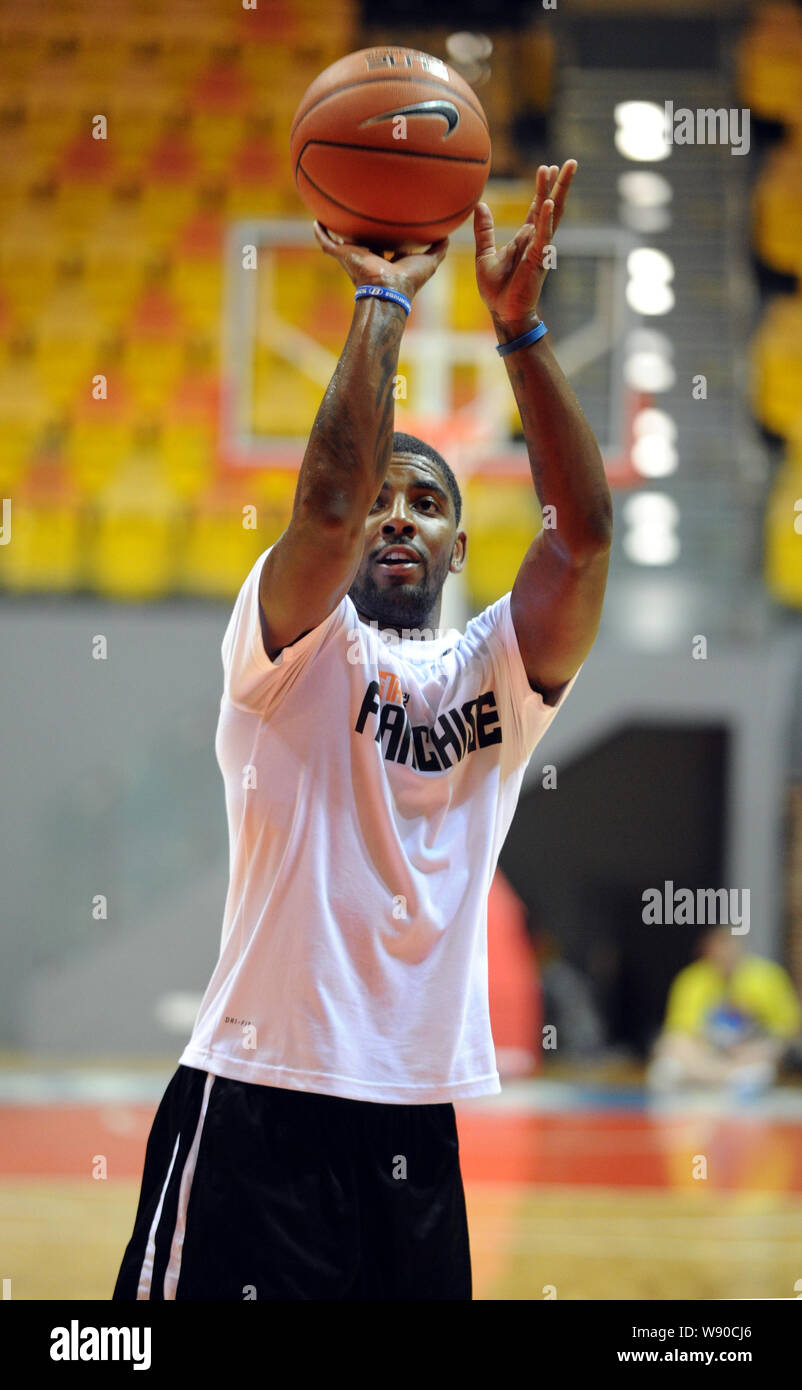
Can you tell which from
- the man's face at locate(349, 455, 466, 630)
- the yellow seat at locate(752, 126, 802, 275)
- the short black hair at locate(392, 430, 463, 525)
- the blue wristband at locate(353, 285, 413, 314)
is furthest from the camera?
the yellow seat at locate(752, 126, 802, 275)

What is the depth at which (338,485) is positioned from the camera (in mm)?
1950

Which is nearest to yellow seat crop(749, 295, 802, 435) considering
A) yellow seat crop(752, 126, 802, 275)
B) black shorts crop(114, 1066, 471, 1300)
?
yellow seat crop(752, 126, 802, 275)

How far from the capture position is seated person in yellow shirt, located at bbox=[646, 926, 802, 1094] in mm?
8445

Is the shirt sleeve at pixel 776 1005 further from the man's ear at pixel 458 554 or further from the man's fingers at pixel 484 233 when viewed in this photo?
the man's fingers at pixel 484 233

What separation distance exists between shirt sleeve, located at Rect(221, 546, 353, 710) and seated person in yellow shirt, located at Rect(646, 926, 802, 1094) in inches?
275

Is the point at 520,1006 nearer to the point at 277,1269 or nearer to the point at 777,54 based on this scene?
the point at 277,1269

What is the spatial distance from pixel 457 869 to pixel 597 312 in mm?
9307

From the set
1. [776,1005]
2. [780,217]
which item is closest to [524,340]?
[776,1005]

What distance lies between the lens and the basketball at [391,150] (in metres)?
2.30

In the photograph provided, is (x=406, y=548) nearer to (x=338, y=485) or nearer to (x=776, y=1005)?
(x=338, y=485)

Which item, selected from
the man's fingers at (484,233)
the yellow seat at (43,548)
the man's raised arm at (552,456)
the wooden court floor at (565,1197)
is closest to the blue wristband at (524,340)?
the man's raised arm at (552,456)

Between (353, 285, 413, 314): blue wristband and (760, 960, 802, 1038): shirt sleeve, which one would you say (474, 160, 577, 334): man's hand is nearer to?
(353, 285, 413, 314): blue wristband

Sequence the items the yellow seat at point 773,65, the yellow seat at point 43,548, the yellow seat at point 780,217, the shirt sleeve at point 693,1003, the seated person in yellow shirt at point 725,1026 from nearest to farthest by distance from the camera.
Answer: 1. the seated person in yellow shirt at point 725,1026
2. the shirt sleeve at point 693,1003
3. the yellow seat at point 43,548
4. the yellow seat at point 780,217
5. the yellow seat at point 773,65

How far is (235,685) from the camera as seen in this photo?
2.08m
